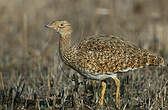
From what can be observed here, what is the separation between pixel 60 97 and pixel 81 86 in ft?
1.64

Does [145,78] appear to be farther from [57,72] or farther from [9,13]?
[9,13]

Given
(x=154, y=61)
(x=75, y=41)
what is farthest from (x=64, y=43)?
(x=154, y=61)

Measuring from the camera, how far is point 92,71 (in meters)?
4.82

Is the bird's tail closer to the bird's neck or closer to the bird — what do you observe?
the bird

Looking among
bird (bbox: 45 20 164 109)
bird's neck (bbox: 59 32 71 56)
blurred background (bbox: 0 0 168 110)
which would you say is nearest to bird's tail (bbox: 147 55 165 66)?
bird (bbox: 45 20 164 109)

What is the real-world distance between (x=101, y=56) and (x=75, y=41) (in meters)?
0.48

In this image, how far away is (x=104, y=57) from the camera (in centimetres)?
492

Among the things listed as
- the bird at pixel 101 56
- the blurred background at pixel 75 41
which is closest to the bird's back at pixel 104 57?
the bird at pixel 101 56

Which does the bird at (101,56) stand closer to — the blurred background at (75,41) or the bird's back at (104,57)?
the bird's back at (104,57)

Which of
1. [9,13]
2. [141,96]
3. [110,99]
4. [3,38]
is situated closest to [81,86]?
[110,99]

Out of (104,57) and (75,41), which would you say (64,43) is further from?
(104,57)

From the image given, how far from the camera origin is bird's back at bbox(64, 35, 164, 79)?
4.85 meters

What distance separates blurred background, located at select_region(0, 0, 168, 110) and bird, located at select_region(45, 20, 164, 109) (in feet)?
0.65

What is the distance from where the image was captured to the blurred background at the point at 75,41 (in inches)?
197
